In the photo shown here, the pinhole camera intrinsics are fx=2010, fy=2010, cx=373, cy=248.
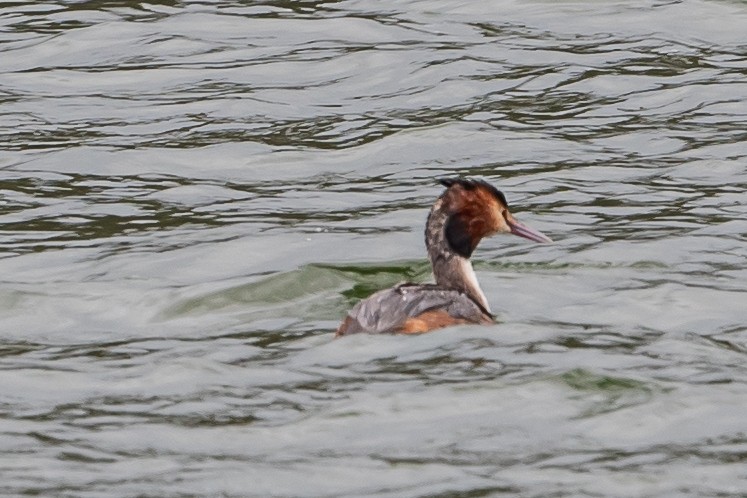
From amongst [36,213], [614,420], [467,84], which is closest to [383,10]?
[467,84]

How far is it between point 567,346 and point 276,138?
487cm

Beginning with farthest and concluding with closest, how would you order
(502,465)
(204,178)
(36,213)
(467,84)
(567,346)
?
1. (467,84)
2. (204,178)
3. (36,213)
4. (567,346)
5. (502,465)

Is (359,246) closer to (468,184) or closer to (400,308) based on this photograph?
(468,184)

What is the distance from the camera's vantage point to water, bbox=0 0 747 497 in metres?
7.73

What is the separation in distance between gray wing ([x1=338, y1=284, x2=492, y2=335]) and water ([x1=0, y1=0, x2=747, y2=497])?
11 cm

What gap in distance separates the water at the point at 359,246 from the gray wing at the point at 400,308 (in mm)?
113

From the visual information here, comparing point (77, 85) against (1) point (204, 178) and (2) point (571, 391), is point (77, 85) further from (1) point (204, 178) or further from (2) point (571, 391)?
(2) point (571, 391)

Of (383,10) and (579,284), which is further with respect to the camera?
(383,10)

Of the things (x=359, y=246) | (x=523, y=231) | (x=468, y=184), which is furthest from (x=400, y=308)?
(x=359, y=246)

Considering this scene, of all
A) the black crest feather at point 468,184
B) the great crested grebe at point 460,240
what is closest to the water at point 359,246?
the great crested grebe at point 460,240

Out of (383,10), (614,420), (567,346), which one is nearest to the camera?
(614,420)

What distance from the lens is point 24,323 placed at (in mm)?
9930

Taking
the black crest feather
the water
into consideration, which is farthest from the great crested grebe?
the water

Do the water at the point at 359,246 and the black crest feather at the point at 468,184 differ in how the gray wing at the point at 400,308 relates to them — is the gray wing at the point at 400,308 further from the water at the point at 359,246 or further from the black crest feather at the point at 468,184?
the black crest feather at the point at 468,184
